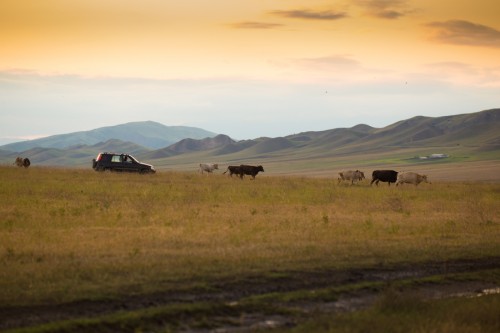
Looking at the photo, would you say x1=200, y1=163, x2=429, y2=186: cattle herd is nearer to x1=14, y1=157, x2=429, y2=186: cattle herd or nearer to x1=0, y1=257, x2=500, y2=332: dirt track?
x1=14, y1=157, x2=429, y2=186: cattle herd

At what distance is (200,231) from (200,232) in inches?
11.1

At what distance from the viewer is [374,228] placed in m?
23.9

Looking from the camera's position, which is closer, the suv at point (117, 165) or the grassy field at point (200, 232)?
the grassy field at point (200, 232)

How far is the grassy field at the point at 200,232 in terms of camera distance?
49.3 feet

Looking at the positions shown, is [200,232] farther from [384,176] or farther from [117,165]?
[384,176]

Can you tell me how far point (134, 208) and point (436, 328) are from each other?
1774 cm

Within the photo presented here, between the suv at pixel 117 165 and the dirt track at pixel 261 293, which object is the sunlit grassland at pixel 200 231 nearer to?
the dirt track at pixel 261 293

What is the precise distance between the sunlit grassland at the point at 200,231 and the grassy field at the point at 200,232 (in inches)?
1.7

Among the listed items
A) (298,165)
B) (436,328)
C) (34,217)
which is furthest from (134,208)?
(298,165)

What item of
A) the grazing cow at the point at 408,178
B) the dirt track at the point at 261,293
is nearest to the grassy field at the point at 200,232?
the dirt track at the point at 261,293

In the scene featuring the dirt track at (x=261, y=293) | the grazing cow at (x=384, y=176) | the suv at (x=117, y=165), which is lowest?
the dirt track at (x=261, y=293)

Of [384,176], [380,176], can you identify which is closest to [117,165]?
[380,176]

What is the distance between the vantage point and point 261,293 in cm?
1404

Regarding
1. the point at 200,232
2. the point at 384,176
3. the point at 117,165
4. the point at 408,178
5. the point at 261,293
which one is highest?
the point at 117,165
